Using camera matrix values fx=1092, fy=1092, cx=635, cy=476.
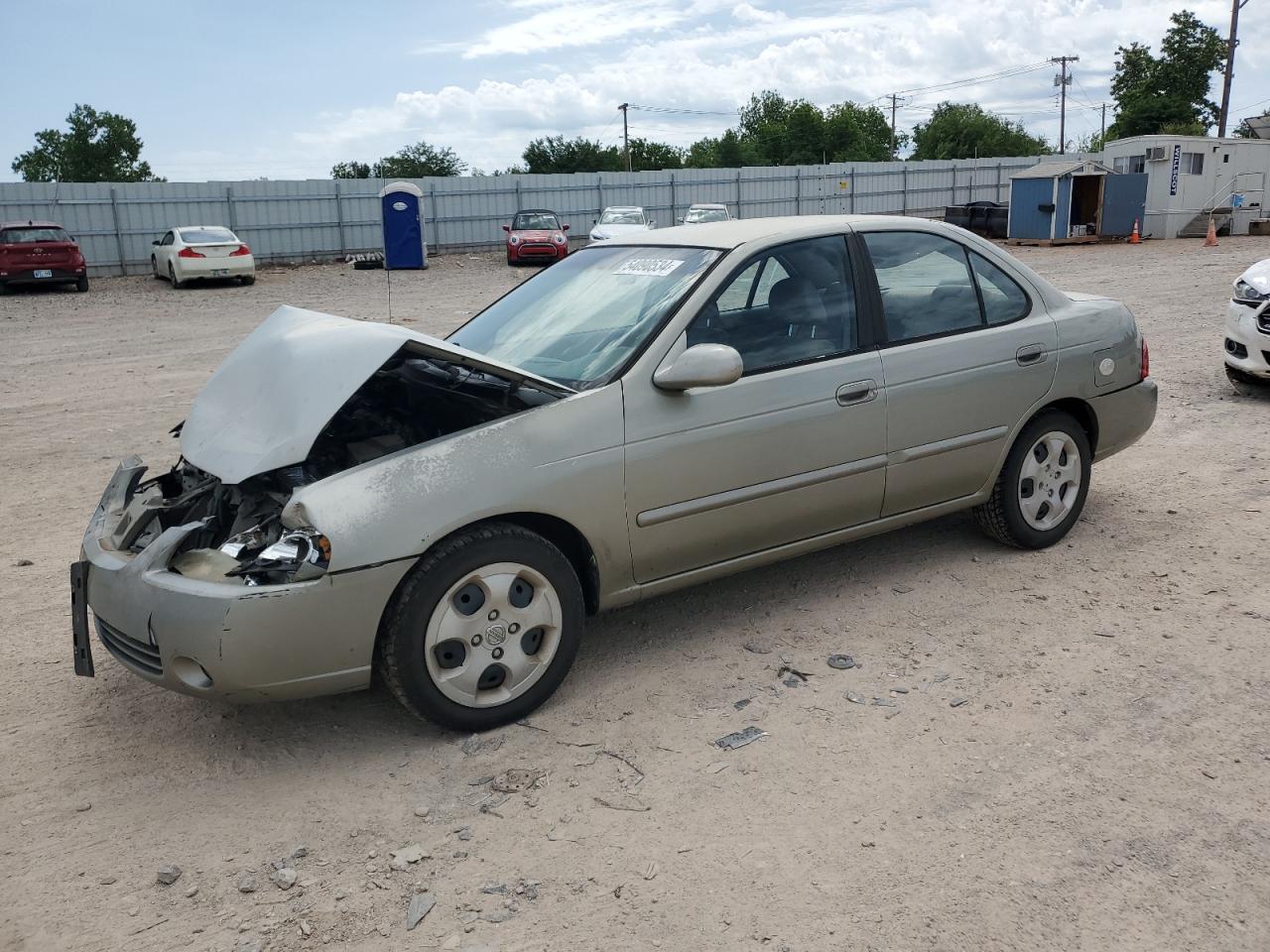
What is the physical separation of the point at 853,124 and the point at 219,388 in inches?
3667

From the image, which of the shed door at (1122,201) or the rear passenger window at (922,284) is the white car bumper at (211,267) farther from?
the shed door at (1122,201)

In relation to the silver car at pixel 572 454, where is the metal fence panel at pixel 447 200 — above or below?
above

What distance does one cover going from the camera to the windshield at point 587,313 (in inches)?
165

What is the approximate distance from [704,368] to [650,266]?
86 cm

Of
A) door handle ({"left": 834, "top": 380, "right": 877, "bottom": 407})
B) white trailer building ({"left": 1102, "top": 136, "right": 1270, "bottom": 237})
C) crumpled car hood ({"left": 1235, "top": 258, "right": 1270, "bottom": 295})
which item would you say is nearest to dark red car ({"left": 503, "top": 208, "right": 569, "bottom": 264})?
white trailer building ({"left": 1102, "top": 136, "right": 1270, "bottom": 237})

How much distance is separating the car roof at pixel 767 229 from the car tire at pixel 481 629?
1602mm

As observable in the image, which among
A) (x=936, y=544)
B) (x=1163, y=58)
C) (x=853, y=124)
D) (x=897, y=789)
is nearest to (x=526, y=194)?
(x=936, y=544)

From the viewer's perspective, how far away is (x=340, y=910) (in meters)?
2.85

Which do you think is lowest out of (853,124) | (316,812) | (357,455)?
(316,812)

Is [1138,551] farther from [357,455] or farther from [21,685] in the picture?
[21,685]

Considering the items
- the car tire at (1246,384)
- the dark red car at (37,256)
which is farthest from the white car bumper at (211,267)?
the car tire at (1246,384)

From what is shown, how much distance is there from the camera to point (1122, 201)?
30172 millimetres

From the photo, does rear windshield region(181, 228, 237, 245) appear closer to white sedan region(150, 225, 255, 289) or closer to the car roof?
white sedan region(150, 225, 255, 289)

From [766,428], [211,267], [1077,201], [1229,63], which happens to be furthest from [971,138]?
[766,428]
